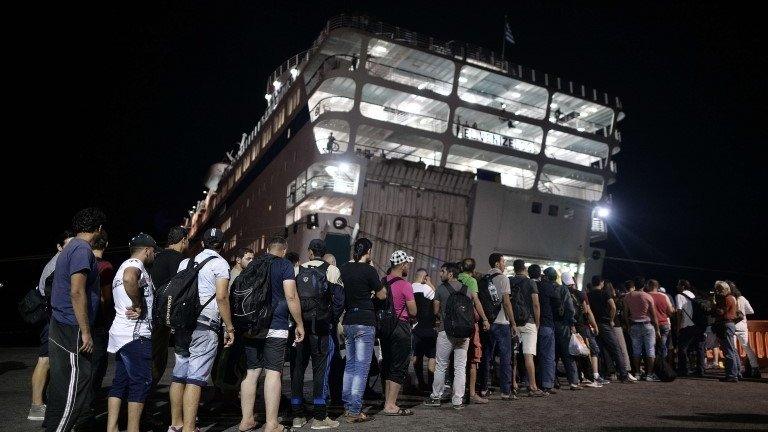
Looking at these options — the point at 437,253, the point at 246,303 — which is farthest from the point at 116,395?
the point at 437,253

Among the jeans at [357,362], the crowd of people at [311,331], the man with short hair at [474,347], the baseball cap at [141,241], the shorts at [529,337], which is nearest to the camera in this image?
the crowd of people at [311,331]

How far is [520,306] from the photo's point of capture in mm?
5992

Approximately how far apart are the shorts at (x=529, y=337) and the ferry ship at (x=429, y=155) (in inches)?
471

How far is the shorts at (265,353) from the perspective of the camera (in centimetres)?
383

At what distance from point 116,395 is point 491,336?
419 cm

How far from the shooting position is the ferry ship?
60.5 ft

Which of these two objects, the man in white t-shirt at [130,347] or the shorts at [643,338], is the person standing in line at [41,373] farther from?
the shorts at [643,338]

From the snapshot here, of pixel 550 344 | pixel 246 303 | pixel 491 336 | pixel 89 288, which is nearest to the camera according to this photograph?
pixel 89 288

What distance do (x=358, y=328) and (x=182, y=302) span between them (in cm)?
175

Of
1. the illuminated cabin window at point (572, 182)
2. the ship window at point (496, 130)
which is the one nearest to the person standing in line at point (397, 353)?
the ship window at point (496, 130)

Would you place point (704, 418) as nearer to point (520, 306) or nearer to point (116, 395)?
point (520, 306)

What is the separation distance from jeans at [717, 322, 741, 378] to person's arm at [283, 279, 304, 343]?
7.35 m

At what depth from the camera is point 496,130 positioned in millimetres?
23859

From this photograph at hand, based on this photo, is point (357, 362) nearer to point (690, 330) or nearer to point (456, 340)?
point (456, 340)
